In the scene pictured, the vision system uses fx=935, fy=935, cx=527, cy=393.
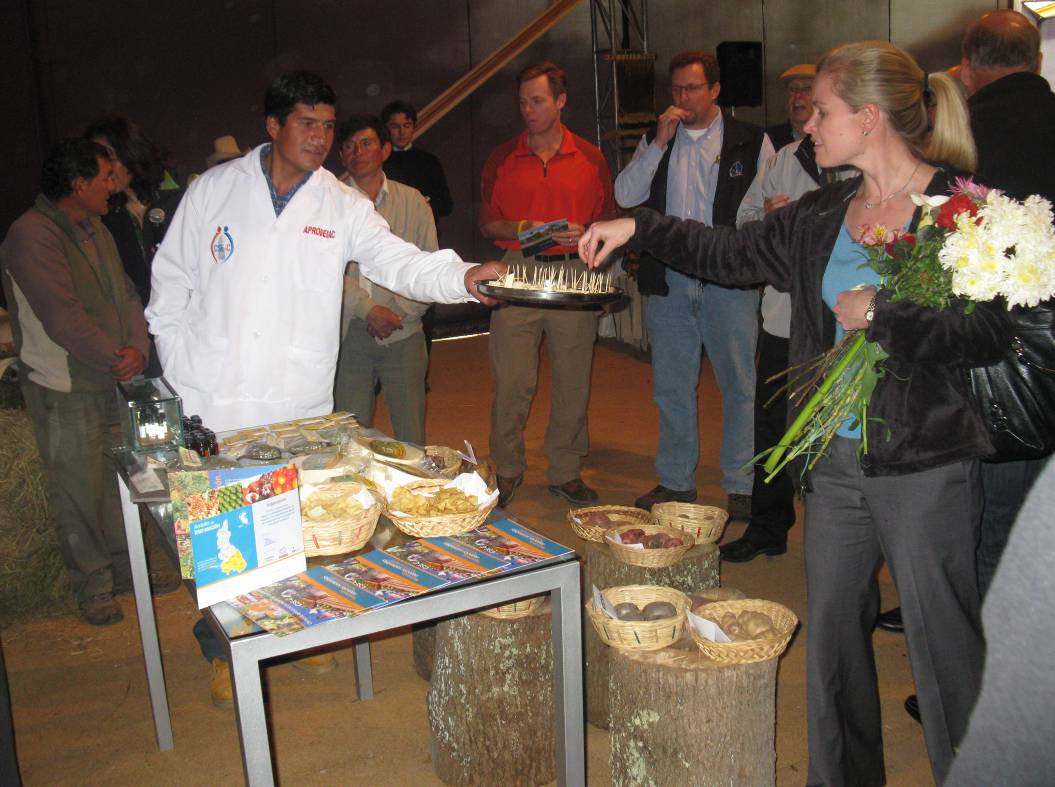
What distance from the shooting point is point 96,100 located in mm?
9219

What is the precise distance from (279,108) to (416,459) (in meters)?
1.32

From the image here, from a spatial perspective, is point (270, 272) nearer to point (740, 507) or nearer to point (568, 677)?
point (568, 677)

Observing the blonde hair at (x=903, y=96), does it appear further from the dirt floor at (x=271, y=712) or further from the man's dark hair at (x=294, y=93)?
the dirt floor at (x=271, y=712)

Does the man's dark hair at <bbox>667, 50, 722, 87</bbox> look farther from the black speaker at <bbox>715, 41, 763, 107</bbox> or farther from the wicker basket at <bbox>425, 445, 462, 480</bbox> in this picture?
the black speaker at <bbox>715, 41, 763, 107</bbox>

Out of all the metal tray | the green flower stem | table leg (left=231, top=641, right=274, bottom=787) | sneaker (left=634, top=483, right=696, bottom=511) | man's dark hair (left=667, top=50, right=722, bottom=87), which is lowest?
sneaker (left=634, top=483, right=696, bottom=511)

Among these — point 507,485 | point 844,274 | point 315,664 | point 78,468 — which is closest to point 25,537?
point 78,468

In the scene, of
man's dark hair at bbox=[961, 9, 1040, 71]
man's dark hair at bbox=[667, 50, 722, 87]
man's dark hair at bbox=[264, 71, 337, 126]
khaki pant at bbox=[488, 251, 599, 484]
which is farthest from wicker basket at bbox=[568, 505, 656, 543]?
man's dark hair at bbox=[667, 50, 722, 87]

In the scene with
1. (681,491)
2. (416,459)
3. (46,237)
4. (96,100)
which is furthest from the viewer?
(96,100)

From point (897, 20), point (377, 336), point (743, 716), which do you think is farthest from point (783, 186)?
point (897, 20)

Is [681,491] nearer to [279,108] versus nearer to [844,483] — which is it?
[844,483]

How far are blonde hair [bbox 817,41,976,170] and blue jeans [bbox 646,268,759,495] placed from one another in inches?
86.7

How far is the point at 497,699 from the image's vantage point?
272 centimetres

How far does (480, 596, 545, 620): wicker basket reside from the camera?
2711mm

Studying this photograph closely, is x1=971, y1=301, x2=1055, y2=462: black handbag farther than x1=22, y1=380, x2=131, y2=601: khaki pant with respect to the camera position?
No
